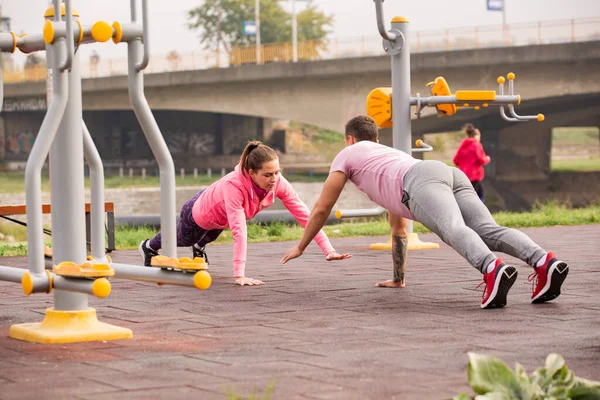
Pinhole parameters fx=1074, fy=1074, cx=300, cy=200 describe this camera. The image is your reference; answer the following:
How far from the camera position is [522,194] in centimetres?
3888

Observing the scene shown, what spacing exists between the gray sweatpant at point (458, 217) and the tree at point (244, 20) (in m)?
67.3

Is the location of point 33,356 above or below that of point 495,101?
below

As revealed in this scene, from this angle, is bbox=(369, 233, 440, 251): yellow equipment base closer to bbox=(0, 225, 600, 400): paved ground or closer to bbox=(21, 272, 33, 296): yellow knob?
bbox=(0, 225, 600, 400): paved ground

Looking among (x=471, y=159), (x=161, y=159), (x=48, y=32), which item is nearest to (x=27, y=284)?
(x=161, y=159)

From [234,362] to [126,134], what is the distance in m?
53.3

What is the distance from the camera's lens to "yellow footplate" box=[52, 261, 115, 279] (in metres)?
4.45

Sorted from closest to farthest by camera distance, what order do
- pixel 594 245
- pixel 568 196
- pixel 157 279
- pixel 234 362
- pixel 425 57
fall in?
pixel 234 362 < pixel 157 279 < pixel 594 245 < pixel 425 57 < pixel 568 196

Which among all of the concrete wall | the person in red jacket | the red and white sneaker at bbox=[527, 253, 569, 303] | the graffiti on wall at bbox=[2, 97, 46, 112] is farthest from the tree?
the red and white sneaker at bbox=[527, 253, 569, 303]

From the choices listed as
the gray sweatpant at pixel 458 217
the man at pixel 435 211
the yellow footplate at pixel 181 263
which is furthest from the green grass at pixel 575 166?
the yellow footplate at pixel 181 263

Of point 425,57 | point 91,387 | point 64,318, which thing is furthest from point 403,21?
point 425,57

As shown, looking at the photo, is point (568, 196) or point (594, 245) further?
point (568, 196)

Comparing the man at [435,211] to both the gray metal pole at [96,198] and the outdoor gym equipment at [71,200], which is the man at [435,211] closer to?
the gray metal pole at [96,198]

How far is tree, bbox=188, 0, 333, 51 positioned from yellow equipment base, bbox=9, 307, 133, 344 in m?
68.9

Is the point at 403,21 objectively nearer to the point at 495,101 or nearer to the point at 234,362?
the point at 495,101
